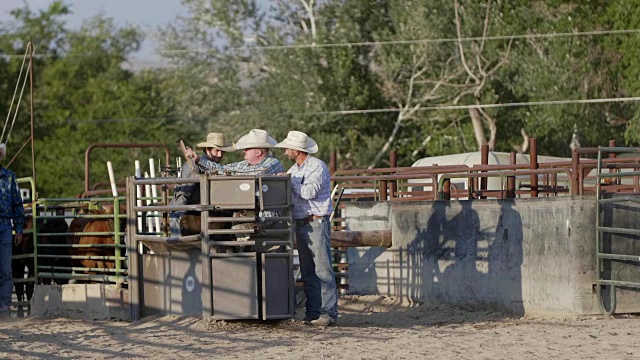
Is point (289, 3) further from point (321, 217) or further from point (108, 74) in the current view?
point (321, 217)

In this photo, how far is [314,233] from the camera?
11.5 m

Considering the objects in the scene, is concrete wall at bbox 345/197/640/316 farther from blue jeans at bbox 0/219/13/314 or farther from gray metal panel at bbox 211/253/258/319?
blue jeans at bbox 0/219/13/314

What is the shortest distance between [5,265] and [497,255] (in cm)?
512

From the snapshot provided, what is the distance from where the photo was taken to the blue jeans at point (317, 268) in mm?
11438

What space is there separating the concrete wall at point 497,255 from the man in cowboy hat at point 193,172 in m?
2.54

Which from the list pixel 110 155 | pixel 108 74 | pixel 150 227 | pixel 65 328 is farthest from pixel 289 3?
pixel 65 328

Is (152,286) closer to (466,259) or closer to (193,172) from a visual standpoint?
(193,172)

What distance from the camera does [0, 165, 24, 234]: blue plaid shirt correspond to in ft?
45.5

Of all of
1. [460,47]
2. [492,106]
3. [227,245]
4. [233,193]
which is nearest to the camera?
[233,193]

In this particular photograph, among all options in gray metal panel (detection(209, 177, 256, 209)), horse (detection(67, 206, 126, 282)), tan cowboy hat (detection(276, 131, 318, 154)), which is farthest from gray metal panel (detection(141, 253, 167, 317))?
horse (detection(67, 206, 126, 282))

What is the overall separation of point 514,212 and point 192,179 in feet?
10.7

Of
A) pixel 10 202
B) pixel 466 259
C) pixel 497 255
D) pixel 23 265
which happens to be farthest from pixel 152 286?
pixel 23 265

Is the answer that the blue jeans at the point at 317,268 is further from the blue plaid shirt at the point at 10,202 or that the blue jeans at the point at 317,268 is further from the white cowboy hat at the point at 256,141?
the blue plaid shirt at the point at 10,202

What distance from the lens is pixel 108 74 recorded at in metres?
67.7
